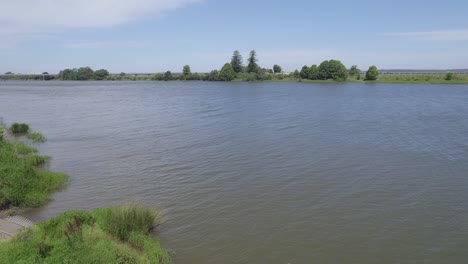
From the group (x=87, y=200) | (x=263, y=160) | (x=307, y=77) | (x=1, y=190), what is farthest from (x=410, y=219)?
(x=307, y=77)

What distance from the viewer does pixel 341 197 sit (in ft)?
55.1

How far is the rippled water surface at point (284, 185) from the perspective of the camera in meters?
12.6

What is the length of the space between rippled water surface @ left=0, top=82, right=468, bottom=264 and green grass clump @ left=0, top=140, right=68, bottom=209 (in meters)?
0.71

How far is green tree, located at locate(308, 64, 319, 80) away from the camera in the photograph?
137875mm

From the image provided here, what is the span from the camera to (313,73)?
139m

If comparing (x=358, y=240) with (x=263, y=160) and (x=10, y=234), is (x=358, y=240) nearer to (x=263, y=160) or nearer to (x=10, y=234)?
(x=263, y=160)

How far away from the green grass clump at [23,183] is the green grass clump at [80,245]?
4.75m

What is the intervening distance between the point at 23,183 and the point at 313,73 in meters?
132

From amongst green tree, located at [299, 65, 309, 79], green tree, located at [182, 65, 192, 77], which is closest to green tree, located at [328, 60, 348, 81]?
green tree, located at [299, 65, 309, 79]

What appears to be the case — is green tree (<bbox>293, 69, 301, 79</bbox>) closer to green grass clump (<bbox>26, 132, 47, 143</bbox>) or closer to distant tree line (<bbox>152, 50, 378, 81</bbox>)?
distant tree line (<bbox>152, 50, 378, 81</bbox>)

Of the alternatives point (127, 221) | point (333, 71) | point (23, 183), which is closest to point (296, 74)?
point (333, 71)

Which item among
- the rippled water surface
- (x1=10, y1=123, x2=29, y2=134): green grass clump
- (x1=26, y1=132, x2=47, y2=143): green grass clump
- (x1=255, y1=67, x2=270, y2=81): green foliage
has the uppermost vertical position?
(x1=255, y1=67, x2=270, y2=81): green foliage

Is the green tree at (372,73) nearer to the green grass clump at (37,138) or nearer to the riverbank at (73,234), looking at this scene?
the green grass clump at (37,138)

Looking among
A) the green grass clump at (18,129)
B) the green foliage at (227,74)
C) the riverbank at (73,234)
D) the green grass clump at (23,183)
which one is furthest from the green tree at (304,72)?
the riverbank at (73,234)
